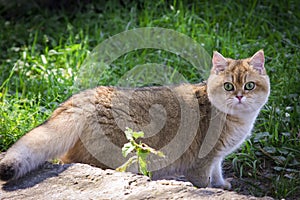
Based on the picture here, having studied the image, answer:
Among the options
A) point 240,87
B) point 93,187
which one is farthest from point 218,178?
point 93,187

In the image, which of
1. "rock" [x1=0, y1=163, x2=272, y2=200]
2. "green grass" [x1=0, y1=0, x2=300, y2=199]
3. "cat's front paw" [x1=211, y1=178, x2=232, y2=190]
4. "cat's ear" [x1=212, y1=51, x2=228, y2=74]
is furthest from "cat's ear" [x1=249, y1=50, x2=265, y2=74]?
"rock" [x1=0, y1=163, x2=272, y2=200]

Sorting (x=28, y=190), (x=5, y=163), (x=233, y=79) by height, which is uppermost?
(x=233, y=79)

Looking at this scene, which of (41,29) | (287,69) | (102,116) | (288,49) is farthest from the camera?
(41,29)

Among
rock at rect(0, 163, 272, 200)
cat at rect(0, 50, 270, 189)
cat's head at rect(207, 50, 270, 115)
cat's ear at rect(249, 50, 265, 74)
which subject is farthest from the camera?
cat's ear at rect(249, 50, 265, 74)

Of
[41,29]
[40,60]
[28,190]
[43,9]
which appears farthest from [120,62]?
[28,190]

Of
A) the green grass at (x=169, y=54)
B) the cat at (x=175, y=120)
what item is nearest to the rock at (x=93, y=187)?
the cat at (x=175, y=120)

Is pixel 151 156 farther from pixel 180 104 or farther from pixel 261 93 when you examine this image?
pixel 261 93

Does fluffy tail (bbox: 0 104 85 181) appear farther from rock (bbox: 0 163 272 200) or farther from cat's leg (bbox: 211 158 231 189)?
cat's leg (bbox: 211 158 231 189)

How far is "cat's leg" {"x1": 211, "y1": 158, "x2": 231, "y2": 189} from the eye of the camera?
443cm

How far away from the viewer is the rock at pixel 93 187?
3373 mm

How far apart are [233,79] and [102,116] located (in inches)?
40.3

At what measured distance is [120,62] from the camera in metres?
6.16

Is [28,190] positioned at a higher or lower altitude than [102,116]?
lower

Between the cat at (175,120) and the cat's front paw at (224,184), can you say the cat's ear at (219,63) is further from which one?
the cat's front paw at (224,184)
